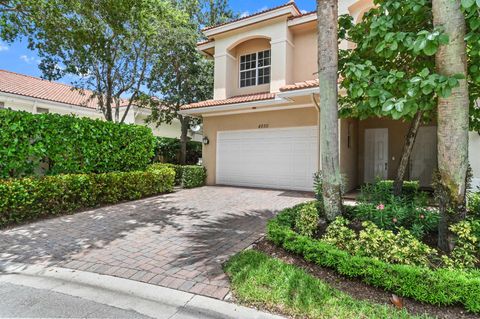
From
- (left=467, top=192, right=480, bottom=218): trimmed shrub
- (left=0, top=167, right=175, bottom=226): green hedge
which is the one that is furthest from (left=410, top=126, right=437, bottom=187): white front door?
(left=0, top=167, right=175, bottom=226): green hedge

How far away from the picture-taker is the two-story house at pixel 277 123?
38.6ft

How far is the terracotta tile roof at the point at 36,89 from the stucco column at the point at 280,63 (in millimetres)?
10921

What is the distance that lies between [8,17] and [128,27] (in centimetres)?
381

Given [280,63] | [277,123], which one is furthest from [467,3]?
[280,63]

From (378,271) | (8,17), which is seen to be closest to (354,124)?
(378,271)

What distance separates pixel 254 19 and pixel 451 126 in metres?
11.3

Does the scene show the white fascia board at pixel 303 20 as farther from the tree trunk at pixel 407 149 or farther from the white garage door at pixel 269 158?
the tree trunk at pixel 407 149

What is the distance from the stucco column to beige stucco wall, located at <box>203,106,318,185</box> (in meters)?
1.39

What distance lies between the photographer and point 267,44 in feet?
44.9

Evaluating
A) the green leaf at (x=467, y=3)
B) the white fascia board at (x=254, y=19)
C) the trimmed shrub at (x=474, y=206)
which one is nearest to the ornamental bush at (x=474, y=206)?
the trimmed shrub at (x=474, y=206)

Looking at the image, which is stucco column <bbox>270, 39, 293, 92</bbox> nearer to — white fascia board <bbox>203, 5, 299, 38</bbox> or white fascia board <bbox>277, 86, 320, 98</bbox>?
white fascia board <bbox>203, 5, 299, 38</bbox>

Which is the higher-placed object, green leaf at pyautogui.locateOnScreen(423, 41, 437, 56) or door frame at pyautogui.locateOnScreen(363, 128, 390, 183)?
green leaf at pyautogui.locateOnScreen(423, 41, 437, 56)

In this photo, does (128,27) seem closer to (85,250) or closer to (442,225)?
(85,250)

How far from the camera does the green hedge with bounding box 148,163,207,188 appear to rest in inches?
511
